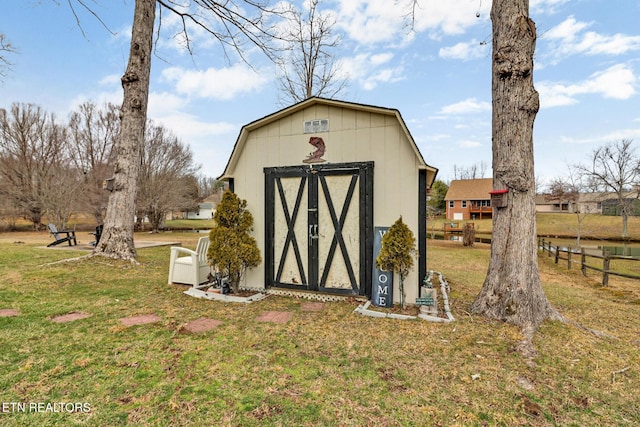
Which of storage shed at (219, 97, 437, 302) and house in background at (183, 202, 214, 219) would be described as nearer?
storage shed at (219, 97, 437, 302)

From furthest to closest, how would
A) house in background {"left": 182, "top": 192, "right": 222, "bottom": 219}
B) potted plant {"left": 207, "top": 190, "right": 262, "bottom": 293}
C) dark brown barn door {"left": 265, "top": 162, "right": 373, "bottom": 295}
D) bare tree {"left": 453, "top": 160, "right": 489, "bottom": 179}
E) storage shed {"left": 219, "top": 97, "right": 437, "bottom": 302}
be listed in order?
house in background {"left": 182, "top": 192, "right": 222, "bottom": 219} < bare tree {"left": 453, "top": 160, "right": 489, "bottom": 179} < potted plant {"left": 207, "top": 190, "right": 262, "bottom": 293} < dark brown barn door {"left": 265, "top": 162, "right": 373, "bottom": 295} < storage shed {"left": 219, "top": 97, "right": 437, "bottom": 302}

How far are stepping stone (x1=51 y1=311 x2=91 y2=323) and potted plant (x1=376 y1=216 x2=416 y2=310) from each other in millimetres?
3953

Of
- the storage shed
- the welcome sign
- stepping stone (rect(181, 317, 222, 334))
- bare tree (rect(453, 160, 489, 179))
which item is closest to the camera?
stepping stone (rect(181, 317, 222, 334))

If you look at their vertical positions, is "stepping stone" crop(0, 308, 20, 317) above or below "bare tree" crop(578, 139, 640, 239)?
below

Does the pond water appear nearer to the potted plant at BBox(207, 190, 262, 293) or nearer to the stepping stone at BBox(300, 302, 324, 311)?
the stepping stone at BBox(300, 302, 324, 311)

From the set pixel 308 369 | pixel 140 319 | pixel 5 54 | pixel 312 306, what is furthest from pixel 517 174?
pixel 5 54

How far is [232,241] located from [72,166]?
966 inches

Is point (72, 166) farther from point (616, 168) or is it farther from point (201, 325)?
point (616, 168)

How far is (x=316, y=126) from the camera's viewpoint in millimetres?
5012

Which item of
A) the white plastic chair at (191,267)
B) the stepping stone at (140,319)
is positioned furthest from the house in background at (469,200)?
the stepping stone at (140,319)

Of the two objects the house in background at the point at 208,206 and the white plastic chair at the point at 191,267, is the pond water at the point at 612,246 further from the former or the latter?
the house in background at the point at 208,206

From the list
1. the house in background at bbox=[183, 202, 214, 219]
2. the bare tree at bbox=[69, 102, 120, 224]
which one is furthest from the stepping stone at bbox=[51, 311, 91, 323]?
the house in background at bbox=[183, 202, 214, 219]

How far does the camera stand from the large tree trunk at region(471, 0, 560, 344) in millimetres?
3887

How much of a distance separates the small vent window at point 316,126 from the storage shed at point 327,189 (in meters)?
0.02
